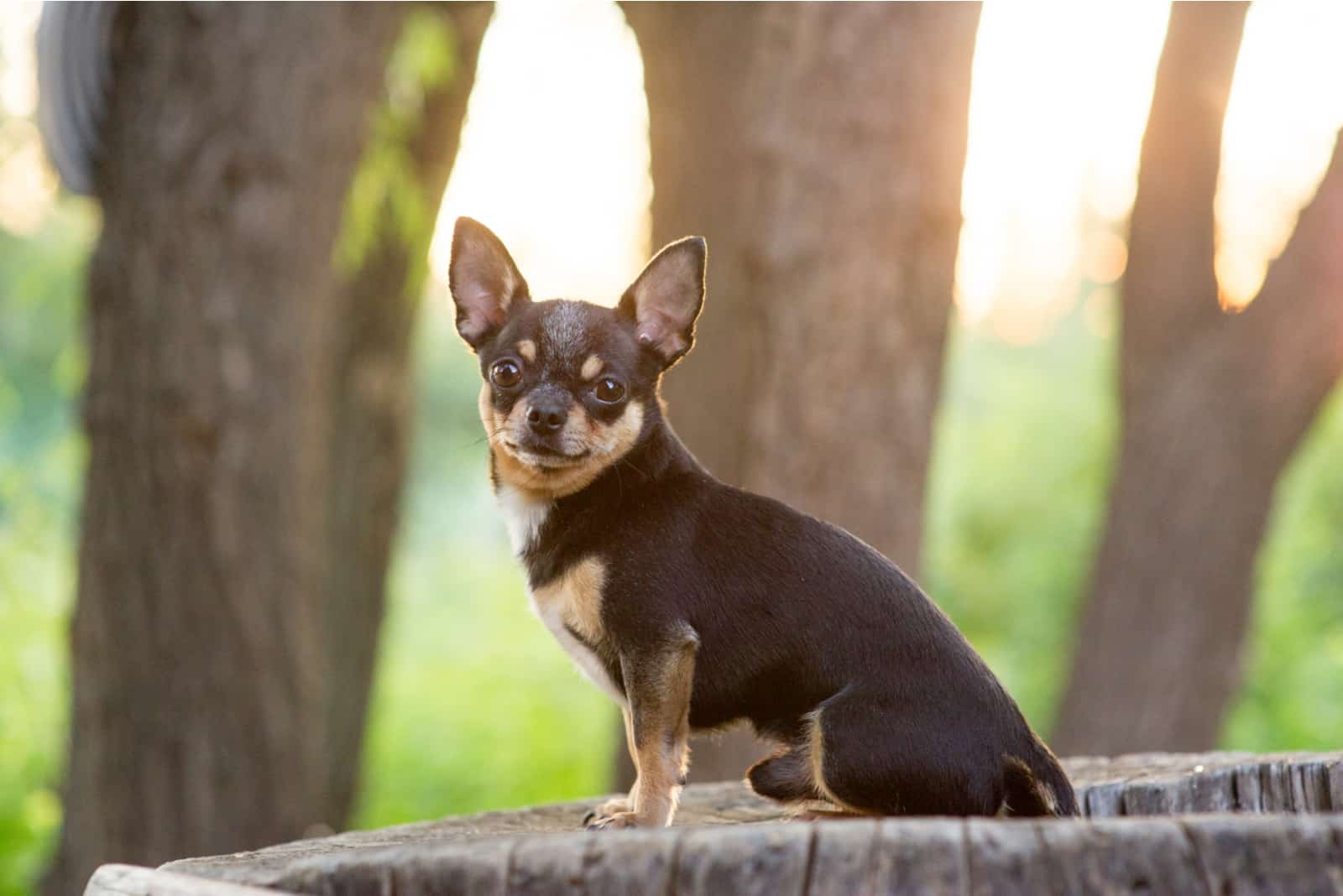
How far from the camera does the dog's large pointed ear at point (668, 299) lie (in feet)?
11.8

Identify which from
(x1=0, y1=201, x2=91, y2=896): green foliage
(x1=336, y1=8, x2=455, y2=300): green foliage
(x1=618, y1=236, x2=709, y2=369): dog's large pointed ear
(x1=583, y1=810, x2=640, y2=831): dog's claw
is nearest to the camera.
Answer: (x1=583, y1=810, x2=640, y2=831): dog's claw

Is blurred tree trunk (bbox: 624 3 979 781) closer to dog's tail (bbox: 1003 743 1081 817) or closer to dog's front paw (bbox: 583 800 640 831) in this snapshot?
dog's front paw (bbox: 583 800 640 831)

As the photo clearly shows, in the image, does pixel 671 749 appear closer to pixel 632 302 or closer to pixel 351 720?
pixel 632 302

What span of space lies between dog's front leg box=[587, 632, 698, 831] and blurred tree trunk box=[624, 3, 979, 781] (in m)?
2.56

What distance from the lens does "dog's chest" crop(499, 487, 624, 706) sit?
3.34 m

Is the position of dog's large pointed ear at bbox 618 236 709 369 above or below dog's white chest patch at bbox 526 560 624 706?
above

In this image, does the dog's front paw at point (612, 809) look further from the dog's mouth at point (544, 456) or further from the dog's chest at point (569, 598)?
the dog's mouth at point (544, 456)

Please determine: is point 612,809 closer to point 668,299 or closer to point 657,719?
point 657,719

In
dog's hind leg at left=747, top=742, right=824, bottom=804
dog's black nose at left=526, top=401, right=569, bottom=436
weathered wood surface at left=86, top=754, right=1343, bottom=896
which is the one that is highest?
dog's black nose at left=526, top=401, right=569, bottom=436

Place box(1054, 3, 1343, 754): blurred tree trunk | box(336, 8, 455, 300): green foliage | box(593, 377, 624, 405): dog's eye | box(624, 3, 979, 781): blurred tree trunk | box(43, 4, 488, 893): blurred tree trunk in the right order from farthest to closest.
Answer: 1. box(336, 8, 455, 300): green foliage
2. box(1054, 3, 1343, 754): blurred tree trunk
3. box(43, 4, 488, 893): blurred tree trunk
4. box(624, 3, 979, 781): blurred tree trunk
5. box(593, 377, 624, 405): dog's eye

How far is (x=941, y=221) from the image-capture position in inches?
229

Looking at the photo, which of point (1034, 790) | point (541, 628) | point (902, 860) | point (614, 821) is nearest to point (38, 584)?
point (541, 628)

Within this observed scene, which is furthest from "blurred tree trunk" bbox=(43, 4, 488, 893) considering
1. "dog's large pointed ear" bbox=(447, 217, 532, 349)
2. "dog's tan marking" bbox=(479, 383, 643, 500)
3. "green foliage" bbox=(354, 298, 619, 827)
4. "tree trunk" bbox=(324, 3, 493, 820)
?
"dog's tan marking" bbox=(479, 383, 643, 500)

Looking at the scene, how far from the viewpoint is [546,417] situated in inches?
132
